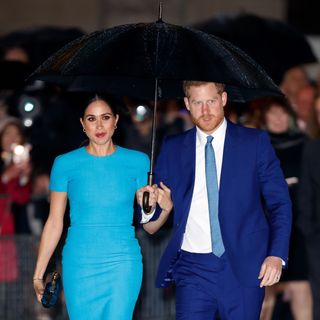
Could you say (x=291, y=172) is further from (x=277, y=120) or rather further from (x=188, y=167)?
(x=188, y=167)

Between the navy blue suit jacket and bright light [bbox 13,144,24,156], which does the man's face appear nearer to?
the navy blue suit jacket

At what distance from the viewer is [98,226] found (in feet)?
28.3

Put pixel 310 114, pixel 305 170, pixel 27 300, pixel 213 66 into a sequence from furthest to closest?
1. pixel 27 300
2. pixel 310 114
3. pixel 305 170
4. pixel 213 66

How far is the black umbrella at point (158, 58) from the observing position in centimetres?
802

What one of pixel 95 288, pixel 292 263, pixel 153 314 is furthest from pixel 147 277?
pixel 95 288

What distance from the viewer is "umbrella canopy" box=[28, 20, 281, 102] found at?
8.02 metres

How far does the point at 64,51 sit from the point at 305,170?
2.76 m

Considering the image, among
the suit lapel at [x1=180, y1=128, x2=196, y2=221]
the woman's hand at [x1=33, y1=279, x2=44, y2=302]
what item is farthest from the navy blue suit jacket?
the woman's hand at [x1=33, y1=279, x2=44, y2=302]

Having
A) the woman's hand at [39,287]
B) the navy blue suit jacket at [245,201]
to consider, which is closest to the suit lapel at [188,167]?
the navy blue suit jacket at [245,201]

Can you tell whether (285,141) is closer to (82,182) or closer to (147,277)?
(147,277)

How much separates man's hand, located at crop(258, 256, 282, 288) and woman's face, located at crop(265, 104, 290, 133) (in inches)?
151

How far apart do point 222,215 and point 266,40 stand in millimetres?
5780

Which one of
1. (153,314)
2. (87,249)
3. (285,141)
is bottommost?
(153,314)

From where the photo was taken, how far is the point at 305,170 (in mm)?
10484
